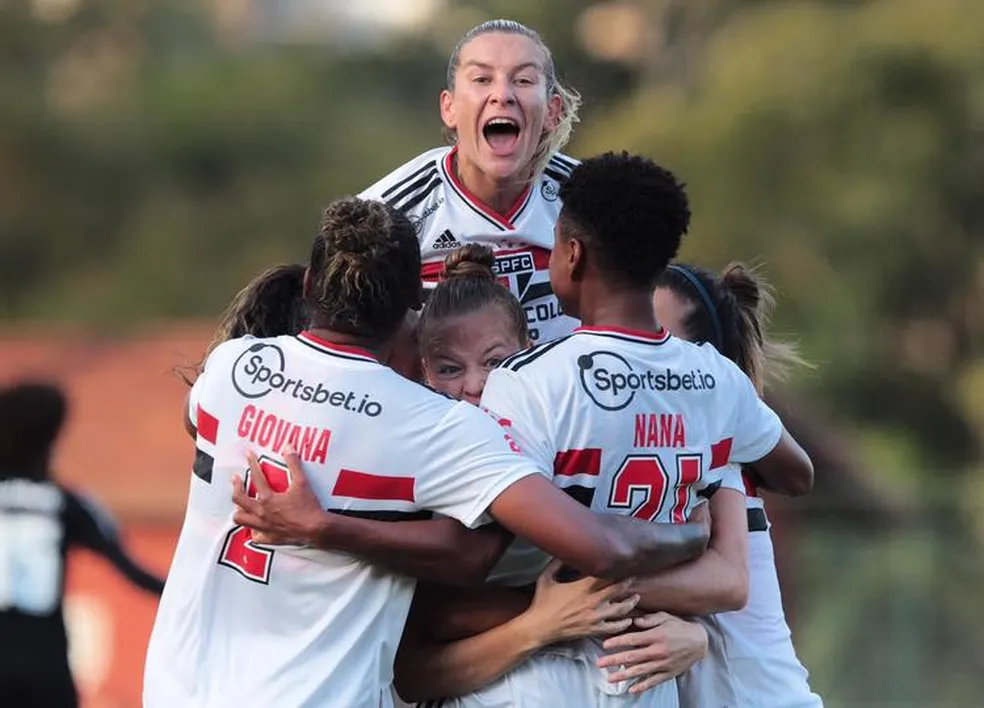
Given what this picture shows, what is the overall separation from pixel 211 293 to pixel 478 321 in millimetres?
32491

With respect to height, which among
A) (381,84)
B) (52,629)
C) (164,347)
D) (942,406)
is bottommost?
(52,629)

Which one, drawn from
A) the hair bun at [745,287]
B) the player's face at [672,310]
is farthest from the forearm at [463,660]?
the hair bun at [745,287]

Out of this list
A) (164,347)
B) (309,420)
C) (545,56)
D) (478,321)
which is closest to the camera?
(309,420)

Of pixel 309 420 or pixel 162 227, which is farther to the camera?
pixel 162 227

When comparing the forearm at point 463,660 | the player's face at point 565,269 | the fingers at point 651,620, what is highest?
the player's face at point 565,269

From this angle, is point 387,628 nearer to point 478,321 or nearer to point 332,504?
point 332,504

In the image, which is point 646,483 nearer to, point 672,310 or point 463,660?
point 463,660

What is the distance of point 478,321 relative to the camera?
4.80 meters

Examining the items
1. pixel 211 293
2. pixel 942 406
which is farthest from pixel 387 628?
pixel 211 293

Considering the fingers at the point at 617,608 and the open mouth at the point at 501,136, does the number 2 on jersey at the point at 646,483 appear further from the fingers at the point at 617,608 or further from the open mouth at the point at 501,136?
the open mouth at the point at 501,136

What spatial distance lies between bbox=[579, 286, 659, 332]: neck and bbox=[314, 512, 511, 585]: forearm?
1.95ft

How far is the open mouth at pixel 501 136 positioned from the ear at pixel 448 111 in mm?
128

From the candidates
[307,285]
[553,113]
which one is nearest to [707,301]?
[553,113]

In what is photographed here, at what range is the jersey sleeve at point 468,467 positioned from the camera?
4.30m
